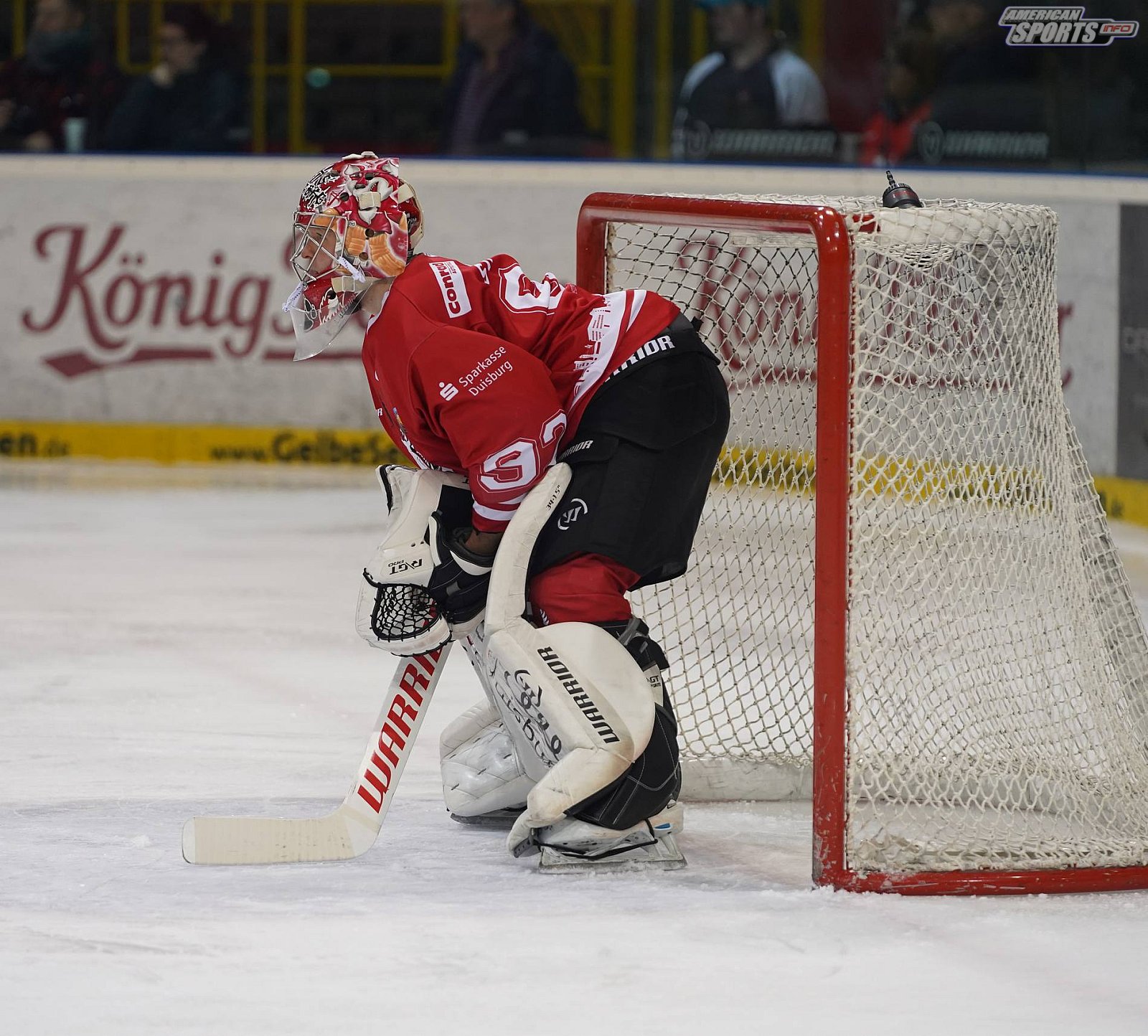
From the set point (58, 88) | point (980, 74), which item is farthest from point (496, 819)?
point (58, 88)

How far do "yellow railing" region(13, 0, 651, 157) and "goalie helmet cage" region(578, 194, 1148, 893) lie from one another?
3553 millimetres

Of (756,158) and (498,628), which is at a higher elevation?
(756,158)

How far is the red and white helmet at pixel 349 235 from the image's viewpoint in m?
2.77

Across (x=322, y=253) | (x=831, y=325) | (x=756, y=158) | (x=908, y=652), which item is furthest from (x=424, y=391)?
(x=756, y=158)

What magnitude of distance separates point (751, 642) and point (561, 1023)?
1.44 m

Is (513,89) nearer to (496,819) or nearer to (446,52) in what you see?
(446,52)

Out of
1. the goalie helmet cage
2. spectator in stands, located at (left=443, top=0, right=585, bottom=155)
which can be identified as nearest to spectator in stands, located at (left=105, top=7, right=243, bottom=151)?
spectator in stands, located at (left=443, top=0, right=585, bottom=155)

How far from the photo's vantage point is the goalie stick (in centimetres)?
282

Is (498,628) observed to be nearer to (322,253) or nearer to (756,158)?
(322,253)

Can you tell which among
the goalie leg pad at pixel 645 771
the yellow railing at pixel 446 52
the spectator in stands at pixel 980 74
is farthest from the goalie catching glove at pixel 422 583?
the yellow railing at pixel 446 52

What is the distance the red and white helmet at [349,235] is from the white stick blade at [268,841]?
2.24ft

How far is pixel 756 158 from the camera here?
684 cm

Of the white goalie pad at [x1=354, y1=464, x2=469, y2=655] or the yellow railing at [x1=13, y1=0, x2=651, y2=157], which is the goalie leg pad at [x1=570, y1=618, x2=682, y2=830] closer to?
the white goalie pad at [x1=354, y1=464, x2=469, y2=655]

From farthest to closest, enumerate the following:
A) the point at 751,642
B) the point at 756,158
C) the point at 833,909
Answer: the point at 756,158 < the point at 751,642 < the point at 833,909
